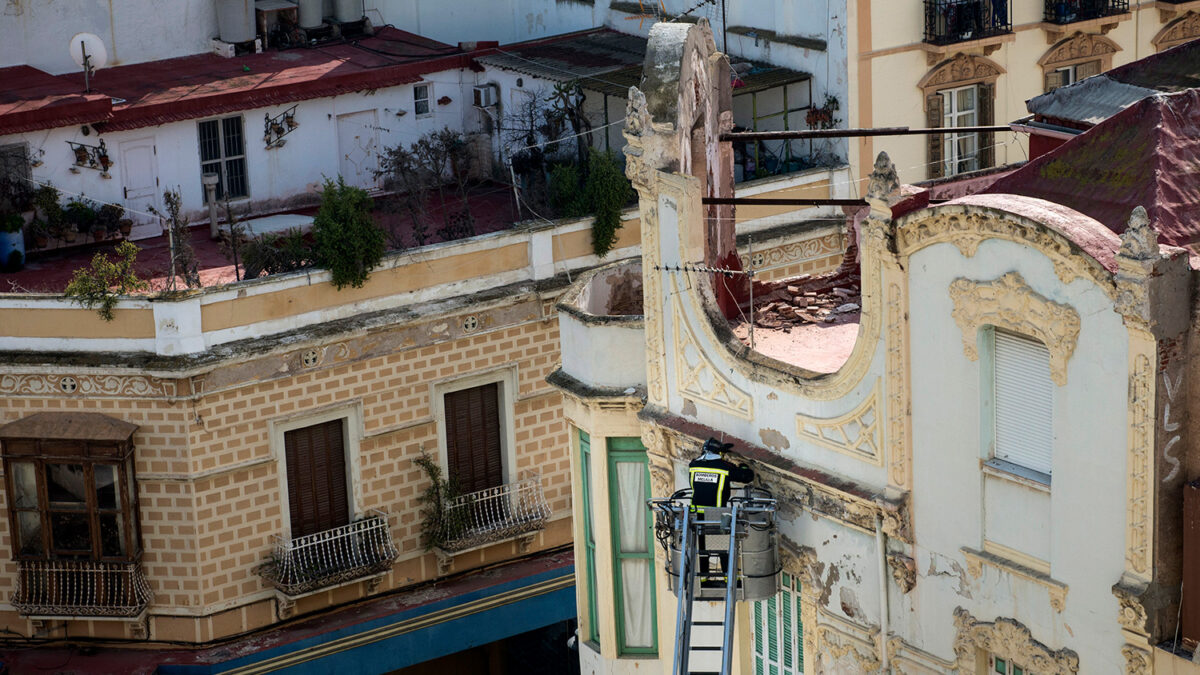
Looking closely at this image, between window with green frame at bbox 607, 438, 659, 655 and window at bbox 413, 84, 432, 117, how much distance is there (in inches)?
598

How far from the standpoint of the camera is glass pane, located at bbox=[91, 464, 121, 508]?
33.2 m

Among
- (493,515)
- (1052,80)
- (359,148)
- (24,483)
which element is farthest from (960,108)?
(24,483)

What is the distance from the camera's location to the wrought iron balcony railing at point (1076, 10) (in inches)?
1506

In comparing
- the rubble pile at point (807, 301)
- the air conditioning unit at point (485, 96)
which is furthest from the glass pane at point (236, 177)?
the rubble pile at point (807, 301)

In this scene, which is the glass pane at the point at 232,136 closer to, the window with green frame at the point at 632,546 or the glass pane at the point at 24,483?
the glass pane at the point at 24,483

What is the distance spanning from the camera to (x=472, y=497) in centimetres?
3572

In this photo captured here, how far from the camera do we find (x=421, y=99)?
41.2m

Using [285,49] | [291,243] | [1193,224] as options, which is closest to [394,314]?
[291,243]

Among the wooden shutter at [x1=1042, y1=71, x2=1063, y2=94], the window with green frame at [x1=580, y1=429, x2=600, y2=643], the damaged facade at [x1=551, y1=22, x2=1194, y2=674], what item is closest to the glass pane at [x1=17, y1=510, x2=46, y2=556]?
the window with green frame at [x1=580, y1=429, x2=600, y2=643]

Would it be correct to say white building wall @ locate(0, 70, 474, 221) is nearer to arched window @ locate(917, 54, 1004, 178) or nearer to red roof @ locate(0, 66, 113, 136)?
red roof @ locate(0, 66, 113, 136)

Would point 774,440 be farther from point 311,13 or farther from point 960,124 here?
point 311,13

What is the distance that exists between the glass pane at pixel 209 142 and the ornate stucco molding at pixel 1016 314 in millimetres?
20737

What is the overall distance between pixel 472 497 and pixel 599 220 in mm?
5218

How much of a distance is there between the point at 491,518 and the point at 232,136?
8.96 metres
